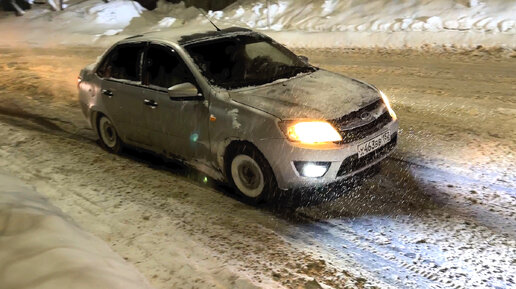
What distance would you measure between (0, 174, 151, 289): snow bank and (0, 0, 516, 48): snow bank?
31.7 ft

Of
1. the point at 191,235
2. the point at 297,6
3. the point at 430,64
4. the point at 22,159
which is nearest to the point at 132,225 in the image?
the point at 191,235

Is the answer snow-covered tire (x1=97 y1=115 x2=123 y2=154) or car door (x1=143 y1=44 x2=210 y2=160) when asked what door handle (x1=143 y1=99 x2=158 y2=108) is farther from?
snow-covered tire (x1=97 y1=115 x2=123 y2=154)

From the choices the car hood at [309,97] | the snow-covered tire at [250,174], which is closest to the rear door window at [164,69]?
the car hood at [309,97]

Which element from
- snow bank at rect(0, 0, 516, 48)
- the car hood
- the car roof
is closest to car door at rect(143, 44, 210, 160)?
the car roof

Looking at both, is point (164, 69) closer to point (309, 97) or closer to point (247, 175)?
point (247, 175)

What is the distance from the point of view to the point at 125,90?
5.52 metres

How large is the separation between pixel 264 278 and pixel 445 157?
2840 mm

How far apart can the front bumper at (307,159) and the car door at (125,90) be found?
1.89 meters

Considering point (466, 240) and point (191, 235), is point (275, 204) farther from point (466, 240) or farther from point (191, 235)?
point (466, 240)

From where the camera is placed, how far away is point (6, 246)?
2.85 metres

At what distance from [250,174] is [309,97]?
2.97 ft

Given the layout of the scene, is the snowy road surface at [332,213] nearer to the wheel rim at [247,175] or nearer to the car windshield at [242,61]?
the wheel rim at [247,175]

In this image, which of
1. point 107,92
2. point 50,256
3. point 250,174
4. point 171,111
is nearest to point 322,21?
point 107,92

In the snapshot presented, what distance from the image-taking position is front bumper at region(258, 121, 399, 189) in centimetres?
404
